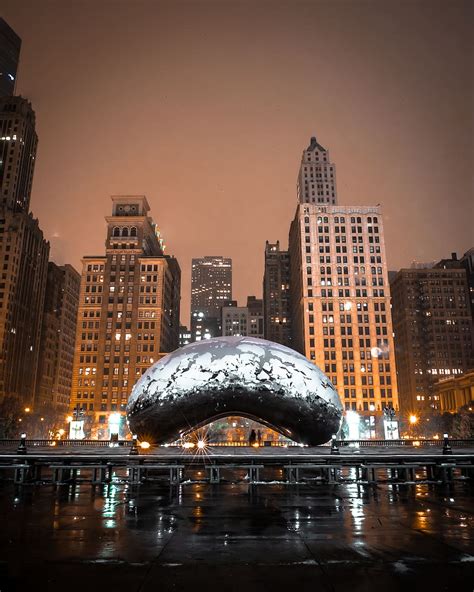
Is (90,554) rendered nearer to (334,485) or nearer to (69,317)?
(334,485)

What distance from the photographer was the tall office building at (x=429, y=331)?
15700cm

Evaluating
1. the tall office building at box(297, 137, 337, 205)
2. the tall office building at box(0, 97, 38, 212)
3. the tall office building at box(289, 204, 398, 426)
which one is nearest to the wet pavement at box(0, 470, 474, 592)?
the tall office building at box(289, 204, 398, 426)

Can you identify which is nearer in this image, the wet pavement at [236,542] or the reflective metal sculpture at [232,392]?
the wet pavement at [236,542]

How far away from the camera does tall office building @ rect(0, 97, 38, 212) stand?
5891 inches

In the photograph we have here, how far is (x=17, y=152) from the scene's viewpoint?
154 meters

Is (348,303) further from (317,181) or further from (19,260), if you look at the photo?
(19,260)

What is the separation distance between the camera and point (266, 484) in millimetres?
14000

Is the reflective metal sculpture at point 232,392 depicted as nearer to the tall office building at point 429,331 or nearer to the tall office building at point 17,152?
the tall office building at point 429,331

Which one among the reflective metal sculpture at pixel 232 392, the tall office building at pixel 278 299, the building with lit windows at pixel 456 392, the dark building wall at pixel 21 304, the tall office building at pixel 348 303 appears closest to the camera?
the reflective metal sculpture at pixel 232 392

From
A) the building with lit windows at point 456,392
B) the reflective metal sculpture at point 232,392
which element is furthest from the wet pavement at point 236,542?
the building with lit windows at point 456,392

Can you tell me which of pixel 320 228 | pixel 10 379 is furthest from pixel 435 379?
pixel 10 379

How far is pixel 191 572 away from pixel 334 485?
9.62m

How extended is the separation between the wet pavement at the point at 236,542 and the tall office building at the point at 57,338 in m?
153

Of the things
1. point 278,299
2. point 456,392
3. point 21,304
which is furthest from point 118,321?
point 456,392
